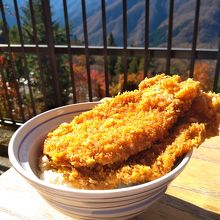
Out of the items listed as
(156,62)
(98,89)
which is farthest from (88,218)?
(156,62)

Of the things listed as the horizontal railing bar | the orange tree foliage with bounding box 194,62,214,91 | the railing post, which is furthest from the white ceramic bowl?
the orange tree foliage with bounding box 194,62,214,91

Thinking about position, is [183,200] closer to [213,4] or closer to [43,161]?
[43,161]

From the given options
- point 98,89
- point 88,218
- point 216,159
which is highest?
point 88,218

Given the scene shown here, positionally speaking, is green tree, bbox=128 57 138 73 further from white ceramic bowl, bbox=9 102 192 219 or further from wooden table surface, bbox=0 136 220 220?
white ceramic bowl, bbox=9 102 192 219

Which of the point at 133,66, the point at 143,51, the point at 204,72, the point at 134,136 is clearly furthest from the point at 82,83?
the point at 134,136

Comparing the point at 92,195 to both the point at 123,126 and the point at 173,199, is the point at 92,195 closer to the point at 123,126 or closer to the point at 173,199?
the point at 123,126
